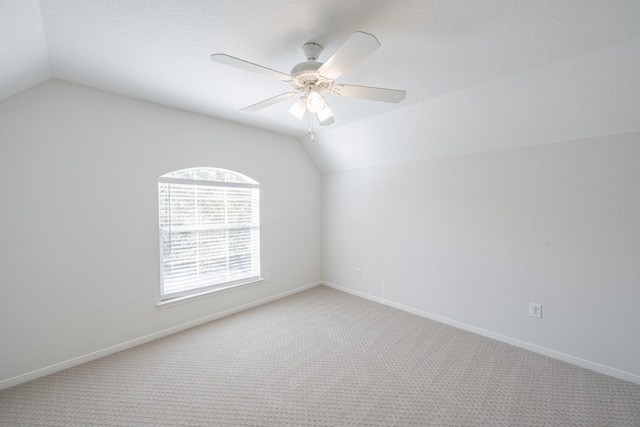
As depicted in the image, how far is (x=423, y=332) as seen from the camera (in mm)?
2863

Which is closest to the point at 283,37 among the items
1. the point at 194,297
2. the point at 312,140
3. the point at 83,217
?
the point at 312,140

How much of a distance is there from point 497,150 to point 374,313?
7.61 feet

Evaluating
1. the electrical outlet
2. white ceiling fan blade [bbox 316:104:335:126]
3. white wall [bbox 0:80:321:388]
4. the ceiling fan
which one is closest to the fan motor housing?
the ceiling fan

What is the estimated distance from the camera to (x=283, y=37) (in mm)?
1629

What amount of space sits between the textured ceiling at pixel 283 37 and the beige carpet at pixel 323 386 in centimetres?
226

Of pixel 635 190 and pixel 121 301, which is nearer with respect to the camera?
pixel 635 190

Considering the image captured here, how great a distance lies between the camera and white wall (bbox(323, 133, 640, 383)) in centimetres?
212

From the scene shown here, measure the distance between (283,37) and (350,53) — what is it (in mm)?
589

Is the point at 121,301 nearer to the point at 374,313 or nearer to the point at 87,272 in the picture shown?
the point at 87,272

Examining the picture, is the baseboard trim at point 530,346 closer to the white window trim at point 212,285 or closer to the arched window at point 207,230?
the white window trim at point 212,285

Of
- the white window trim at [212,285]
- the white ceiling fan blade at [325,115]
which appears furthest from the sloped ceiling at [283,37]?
the white window trim at [212,285]

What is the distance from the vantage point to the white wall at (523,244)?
83.6 inches

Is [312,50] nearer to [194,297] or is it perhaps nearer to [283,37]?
[283,37]

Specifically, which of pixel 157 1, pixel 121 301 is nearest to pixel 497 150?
pixel 157 1
